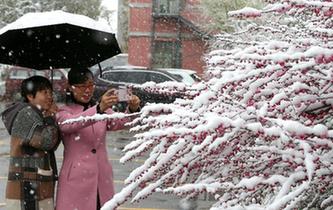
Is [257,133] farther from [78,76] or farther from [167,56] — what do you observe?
[167,56]

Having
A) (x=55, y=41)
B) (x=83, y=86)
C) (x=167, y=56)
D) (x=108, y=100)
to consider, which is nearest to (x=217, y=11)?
(x=167, y=56)

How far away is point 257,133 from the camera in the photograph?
1553 mm

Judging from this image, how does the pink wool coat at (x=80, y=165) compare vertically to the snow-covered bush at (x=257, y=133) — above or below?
below

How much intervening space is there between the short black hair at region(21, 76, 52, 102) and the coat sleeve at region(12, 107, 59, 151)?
137mm

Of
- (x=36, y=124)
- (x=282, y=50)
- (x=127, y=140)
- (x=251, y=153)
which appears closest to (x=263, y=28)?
(x=282, y=50)

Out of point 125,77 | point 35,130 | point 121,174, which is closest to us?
point 35,130

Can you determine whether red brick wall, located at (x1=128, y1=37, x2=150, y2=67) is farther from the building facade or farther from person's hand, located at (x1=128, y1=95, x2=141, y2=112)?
person's hand, located at (x1=128, y1=95, x2=141, y2=112)

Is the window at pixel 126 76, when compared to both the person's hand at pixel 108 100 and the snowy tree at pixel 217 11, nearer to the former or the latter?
the snowy tree at pixel 217 11

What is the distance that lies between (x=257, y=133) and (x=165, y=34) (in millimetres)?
28251

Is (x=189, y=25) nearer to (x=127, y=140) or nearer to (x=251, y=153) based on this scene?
(x=127, y=140)

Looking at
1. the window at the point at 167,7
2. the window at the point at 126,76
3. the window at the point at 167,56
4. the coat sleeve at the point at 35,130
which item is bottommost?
the window at the point at 167,56

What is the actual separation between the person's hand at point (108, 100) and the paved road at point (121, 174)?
2.34ft

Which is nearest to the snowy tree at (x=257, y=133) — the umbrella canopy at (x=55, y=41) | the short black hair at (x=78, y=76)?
the short black hair at (x=78, y=76)

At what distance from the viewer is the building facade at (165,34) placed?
95.9 ft
